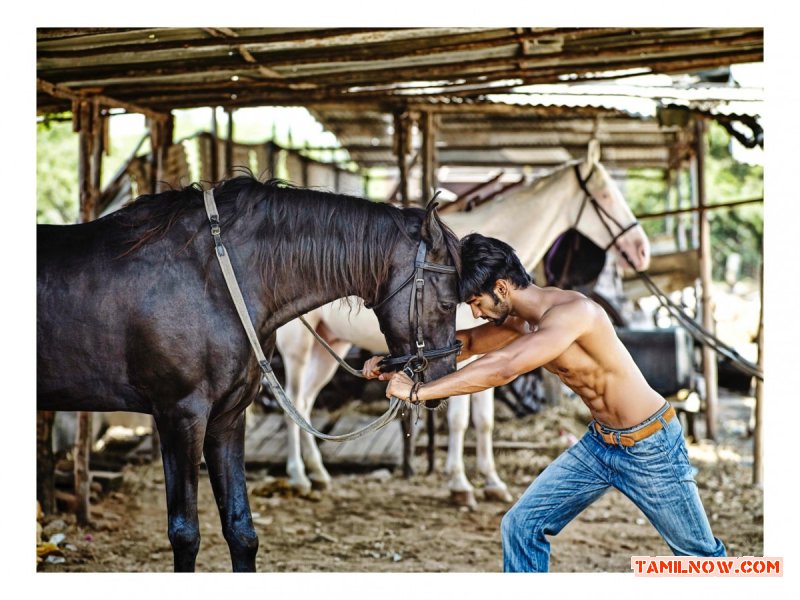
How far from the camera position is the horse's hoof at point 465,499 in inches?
236

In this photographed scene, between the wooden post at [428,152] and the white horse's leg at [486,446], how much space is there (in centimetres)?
169

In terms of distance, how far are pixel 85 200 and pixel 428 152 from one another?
2701mm

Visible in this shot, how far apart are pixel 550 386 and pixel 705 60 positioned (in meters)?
5.32

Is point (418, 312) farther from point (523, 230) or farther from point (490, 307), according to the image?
point (523, 230)

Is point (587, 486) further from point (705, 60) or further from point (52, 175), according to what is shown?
point (52, 175)

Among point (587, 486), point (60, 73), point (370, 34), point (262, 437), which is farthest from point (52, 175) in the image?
point (587, 486)

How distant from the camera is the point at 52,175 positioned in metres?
19.0

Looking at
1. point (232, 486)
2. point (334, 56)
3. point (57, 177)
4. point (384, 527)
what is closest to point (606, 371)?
point (232, 486)

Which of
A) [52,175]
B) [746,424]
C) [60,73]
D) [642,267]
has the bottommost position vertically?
[746,424]

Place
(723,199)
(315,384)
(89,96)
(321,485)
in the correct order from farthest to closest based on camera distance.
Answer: (723,199)
(315,384)
(321,485)
(89,96)

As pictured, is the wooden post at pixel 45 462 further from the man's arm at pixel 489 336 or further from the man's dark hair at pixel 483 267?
the man's dark hair at pixel 483 267

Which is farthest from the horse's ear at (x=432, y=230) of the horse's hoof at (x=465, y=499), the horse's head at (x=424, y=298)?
the horse's hoof at (x=465, y=499)

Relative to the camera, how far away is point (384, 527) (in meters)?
5.58

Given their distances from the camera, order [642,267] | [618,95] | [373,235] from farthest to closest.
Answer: [618,95], [642,267], [373,235]
